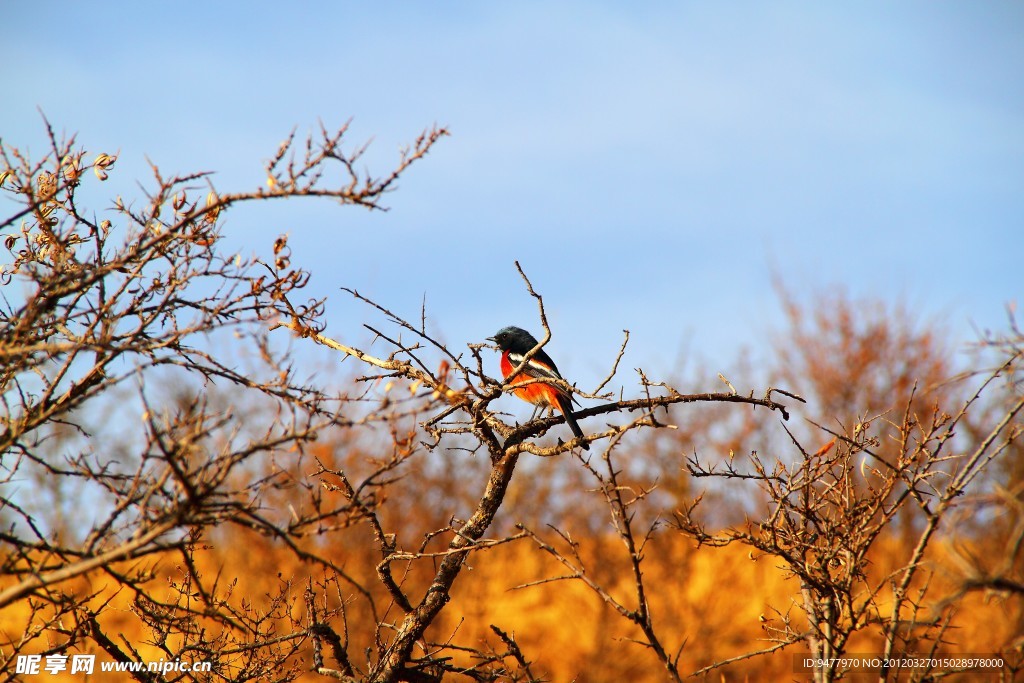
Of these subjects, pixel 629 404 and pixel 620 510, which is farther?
pixel 629 404

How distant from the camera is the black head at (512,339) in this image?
6.94 m

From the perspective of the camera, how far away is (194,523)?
2.54 metres

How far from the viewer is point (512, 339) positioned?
274 inches

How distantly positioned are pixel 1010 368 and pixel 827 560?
4.20 ft

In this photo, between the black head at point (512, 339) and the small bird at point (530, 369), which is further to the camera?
the black head at point (512, 339)

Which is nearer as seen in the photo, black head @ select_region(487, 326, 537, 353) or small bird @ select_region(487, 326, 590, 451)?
small bird @ select_region(487, 326, 590, 451)

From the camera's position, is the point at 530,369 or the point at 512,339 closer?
the point at 530,369

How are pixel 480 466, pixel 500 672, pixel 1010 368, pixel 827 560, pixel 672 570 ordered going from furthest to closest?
pixel 672 570
pixel 480 466
pixel 500 672
pixel 827 560
pixel 1010 368

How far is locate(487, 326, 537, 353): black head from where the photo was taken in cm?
694

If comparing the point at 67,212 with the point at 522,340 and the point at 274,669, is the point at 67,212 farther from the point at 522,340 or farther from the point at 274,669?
the point at 522,340

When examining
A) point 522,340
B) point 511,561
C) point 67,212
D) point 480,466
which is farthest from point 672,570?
point 67,212

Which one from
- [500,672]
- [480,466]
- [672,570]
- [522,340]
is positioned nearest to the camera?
[500,672]

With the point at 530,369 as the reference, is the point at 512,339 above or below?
above

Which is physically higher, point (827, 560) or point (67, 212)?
point (67, 212)
